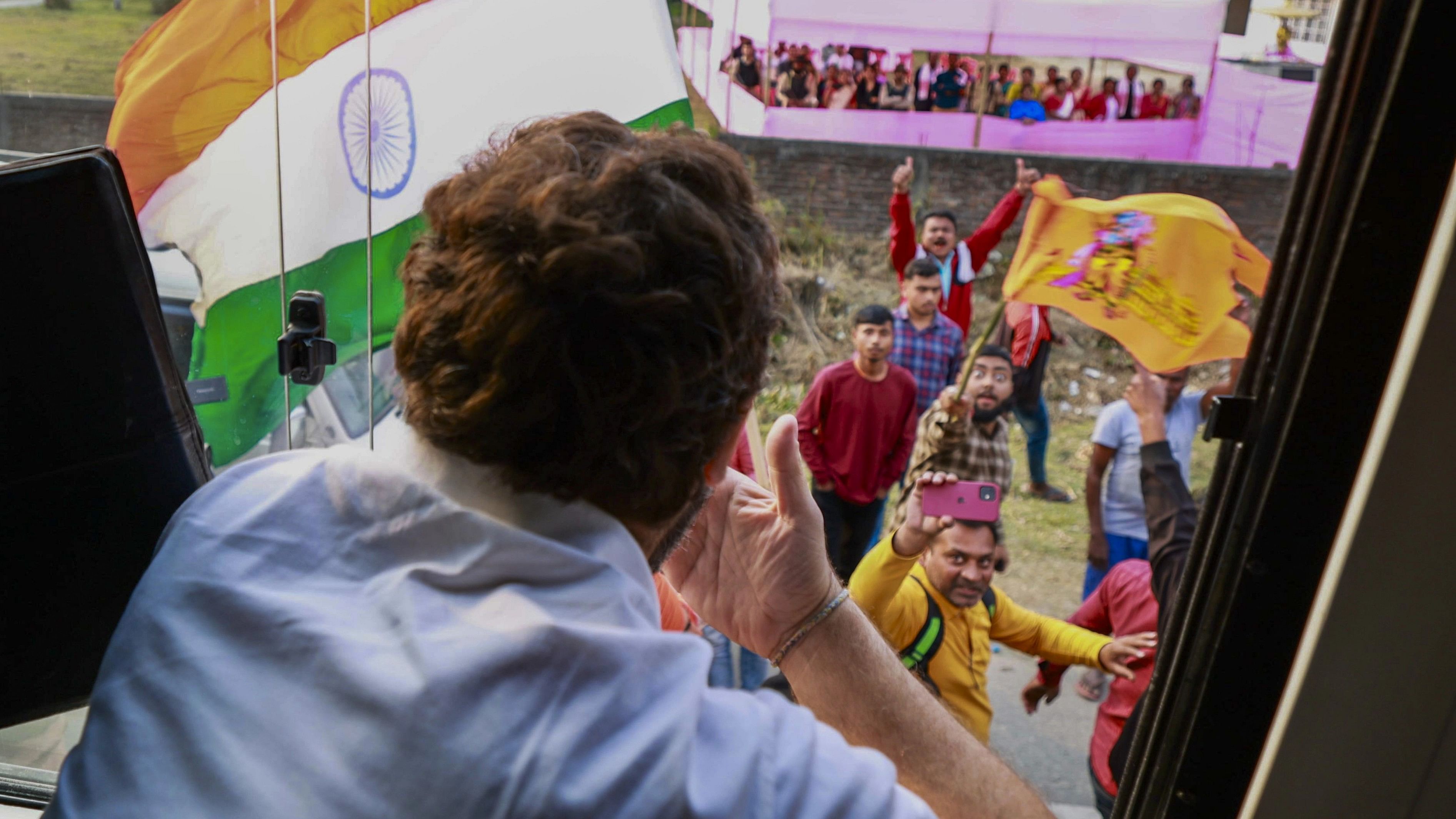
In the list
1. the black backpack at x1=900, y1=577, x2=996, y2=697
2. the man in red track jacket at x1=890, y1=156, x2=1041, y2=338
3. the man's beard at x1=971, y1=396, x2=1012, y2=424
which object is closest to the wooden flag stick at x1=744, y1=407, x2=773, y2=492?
the black backpack at x1=900, y1=577, x2=996, y2=697

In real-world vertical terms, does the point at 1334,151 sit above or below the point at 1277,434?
above

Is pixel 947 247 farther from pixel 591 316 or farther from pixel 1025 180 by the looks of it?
pixel 591 316

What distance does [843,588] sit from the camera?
0.90 meters

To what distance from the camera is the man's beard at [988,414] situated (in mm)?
3131

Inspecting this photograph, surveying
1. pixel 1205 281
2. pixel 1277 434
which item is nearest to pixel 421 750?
pixel 1277 434

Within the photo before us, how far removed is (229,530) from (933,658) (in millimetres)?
1662

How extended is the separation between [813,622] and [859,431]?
2.14 metres

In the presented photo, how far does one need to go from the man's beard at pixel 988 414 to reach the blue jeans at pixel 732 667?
1.24 m

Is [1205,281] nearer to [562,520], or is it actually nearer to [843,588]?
[843,588]

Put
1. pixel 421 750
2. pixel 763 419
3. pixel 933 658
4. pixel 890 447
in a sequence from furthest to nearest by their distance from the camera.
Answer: pixel 763 419
pixel 890 447
pixel 933 658
pixel 421 750

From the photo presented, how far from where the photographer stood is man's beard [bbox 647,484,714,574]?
25.5 inches

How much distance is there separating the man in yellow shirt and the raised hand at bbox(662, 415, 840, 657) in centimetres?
97

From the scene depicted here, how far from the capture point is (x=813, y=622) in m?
0.85

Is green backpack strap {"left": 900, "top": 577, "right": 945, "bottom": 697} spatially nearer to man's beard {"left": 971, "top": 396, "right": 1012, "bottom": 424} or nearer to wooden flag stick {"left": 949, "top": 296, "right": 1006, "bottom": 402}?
wooden flag stick {"left": 949, "top": 296, "right": 1006, "bottom": 402}
